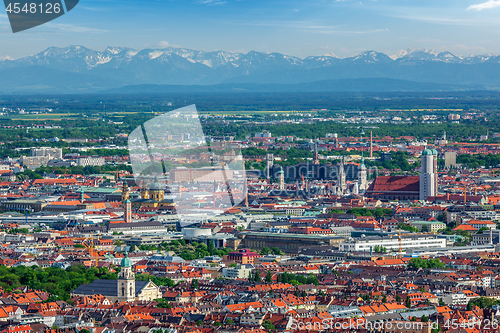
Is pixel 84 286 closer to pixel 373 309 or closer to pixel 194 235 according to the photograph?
pixel 373 309

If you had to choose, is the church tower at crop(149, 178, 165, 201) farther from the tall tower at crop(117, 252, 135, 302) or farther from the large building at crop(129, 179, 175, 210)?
the tall tower at crop(117, 252, 135, 302)

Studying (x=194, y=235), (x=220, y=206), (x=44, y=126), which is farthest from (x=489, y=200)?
(x=44, y=126)

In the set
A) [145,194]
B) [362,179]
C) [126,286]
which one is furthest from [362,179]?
[126,286]

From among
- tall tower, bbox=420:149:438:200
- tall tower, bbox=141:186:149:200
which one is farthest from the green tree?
tall tower, bbox=420:149:438:200

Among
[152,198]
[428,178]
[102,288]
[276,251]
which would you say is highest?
[102,288]

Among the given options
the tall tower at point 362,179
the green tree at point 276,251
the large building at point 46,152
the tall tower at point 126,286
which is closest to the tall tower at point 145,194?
the tall tower at point 362,179

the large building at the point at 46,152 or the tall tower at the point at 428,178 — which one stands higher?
the tall tower at the point at 428,178

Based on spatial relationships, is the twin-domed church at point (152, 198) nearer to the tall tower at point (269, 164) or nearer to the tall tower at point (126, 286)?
the tall tower at point (269, 164)

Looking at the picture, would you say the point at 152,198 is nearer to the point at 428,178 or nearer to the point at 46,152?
the point at 428,178
